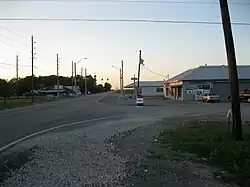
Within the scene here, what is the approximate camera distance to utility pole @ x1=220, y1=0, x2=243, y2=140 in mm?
12477

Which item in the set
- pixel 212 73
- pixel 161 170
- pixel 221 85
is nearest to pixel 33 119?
pixel 161 170

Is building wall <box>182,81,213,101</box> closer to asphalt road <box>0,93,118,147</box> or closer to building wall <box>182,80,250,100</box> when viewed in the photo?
building wall <box>182,80,250,100</box>

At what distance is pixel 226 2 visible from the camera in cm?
1312

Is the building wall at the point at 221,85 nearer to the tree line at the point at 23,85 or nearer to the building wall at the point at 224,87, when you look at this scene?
the building wall at the point at 224,87

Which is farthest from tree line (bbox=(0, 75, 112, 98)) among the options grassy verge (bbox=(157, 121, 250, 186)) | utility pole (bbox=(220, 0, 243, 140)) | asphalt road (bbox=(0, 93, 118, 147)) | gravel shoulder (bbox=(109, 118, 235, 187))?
utility pole (bbox=(220, 0, 243, 140))

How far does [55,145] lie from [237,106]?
6.07 metres

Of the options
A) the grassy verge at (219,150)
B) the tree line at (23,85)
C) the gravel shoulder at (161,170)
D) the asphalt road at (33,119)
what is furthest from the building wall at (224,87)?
the gravel shoulder at (161,170)

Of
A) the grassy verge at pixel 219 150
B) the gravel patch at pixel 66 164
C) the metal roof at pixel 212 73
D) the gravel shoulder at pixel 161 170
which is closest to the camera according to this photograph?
the gravel shoulder at pixel 161 170

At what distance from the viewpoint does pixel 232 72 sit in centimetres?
Answer: 1280

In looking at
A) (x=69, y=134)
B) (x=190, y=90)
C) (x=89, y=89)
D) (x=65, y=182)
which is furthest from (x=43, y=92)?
(x=65, y=182)

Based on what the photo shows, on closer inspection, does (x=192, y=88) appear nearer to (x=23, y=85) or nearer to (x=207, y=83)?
(x=207, y=83)

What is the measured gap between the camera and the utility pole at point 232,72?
12.5m

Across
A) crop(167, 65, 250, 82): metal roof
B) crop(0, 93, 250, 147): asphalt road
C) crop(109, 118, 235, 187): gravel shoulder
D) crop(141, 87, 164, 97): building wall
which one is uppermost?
crop(167, 65, 250, 82): metal roof

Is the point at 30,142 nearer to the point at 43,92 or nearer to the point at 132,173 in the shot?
the point at 132,173
